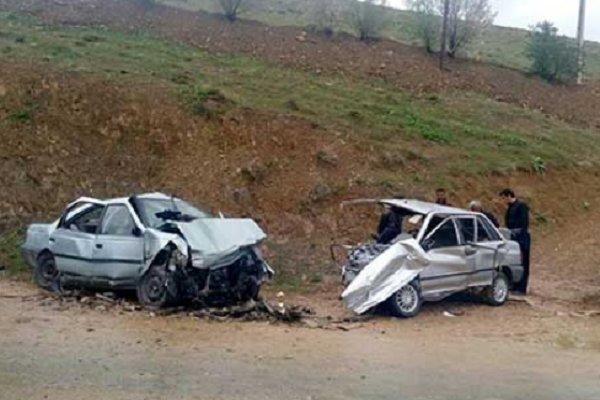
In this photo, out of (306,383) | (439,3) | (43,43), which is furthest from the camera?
(439,3)

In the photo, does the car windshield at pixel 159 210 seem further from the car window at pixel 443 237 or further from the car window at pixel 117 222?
the car window at pixel 443 237

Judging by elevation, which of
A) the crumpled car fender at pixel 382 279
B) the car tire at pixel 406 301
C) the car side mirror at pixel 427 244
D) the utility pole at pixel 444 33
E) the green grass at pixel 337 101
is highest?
the utility pole at pixel 444 33

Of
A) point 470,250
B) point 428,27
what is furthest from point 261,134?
point 428,27

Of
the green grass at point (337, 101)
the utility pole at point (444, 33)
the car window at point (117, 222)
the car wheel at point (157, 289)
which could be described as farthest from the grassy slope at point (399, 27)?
the car wheel at point (157, 289)

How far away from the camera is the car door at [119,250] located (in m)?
11.8

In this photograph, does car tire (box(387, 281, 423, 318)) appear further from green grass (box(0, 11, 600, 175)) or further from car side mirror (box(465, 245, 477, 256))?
green grass (box(0, 11, 600, 175))

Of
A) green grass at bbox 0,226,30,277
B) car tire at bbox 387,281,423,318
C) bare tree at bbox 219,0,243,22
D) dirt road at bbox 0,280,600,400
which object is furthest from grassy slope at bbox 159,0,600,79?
dirt road at bbox 0,280,600,400

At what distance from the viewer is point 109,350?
8.85 metres

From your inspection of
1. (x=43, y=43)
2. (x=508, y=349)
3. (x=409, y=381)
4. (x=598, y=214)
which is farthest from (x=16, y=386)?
(x=43, y=43)

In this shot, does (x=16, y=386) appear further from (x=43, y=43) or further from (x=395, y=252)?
(x=43, y=43)

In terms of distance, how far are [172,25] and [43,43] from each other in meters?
6.04

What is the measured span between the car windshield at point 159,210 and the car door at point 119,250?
7.3 inches

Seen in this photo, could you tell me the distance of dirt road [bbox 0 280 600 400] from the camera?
734 cm

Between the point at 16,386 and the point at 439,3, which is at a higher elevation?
the point at 439,3
